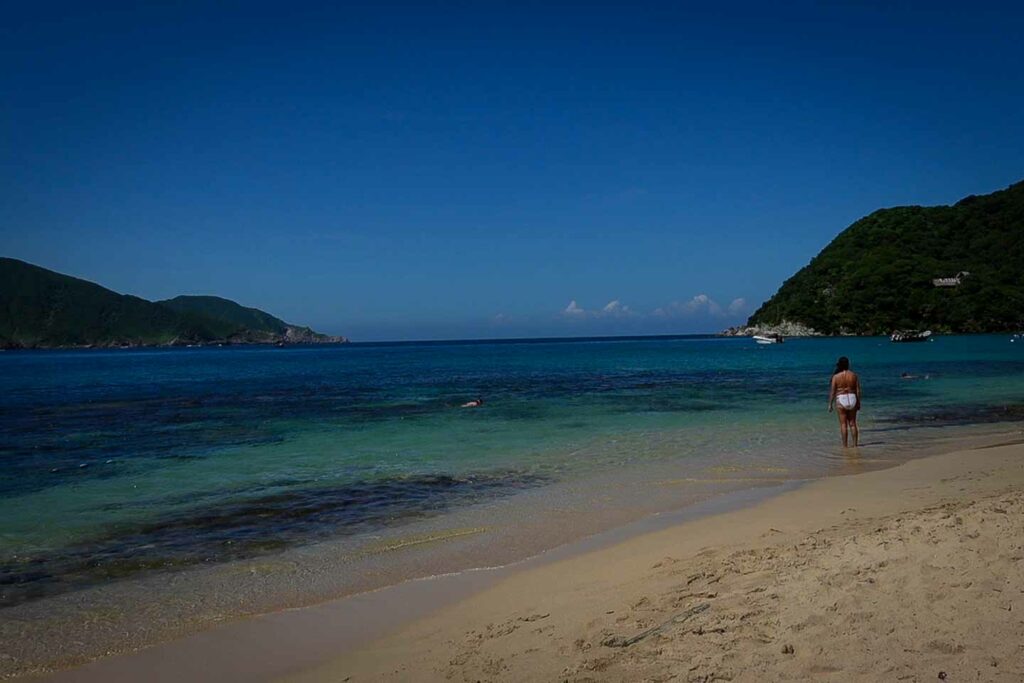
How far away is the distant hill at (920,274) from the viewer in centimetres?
12481

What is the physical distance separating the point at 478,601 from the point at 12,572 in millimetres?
6056

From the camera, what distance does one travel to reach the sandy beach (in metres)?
4.27

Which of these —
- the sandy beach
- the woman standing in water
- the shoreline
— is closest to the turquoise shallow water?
the woman standing in water

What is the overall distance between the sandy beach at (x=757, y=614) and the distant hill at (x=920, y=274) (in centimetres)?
14141

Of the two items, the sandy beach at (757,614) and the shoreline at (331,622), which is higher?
the sandy beach at (757,614)

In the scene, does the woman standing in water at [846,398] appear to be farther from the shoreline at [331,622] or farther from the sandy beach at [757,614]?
the shoreline at [331,622]

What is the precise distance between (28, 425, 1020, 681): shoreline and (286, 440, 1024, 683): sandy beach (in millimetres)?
170

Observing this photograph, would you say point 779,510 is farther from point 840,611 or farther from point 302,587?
point 302,587

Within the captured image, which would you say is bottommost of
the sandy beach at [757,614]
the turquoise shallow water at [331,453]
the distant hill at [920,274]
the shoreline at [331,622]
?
the turquoise shallow water at [331,453]

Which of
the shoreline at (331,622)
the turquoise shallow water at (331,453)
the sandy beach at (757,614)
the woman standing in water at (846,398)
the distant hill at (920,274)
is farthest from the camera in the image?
the distant hill at (920,274)

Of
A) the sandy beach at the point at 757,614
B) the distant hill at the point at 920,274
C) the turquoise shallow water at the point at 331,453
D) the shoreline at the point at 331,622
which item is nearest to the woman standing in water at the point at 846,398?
the turquoise shallow water at the point at 331,453

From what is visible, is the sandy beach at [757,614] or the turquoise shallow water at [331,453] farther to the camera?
the turquoise shallow water at [331,453]

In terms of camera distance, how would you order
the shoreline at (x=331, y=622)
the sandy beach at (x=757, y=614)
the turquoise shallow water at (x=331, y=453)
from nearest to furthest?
the sandy beach at (x=757, y=614) < the shoreline at (x=331, y=622) < the turquoise shallow water at (x=331, y=453)

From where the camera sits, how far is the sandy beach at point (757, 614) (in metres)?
4.27
